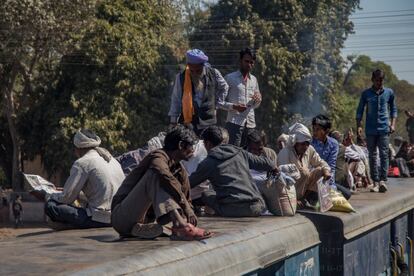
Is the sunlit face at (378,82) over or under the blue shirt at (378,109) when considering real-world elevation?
over

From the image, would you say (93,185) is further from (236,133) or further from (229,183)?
(236,133)

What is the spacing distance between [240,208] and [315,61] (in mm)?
20406

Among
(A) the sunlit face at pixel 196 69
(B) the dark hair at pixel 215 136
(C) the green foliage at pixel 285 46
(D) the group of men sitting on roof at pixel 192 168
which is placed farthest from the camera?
(C) the green foliage at pixel 285 46

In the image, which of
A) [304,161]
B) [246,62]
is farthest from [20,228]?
[304,161]

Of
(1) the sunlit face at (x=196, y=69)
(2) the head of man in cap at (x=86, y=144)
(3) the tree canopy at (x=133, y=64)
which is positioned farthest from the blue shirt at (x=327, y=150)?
(3) the tree canopy at (x=133, y=64)

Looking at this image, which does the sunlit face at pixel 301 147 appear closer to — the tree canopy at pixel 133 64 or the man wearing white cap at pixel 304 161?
the man wearing white cap at pixel 304 161

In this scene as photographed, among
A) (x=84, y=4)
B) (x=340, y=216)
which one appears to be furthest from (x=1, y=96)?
(x=340, y=216)

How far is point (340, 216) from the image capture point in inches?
227

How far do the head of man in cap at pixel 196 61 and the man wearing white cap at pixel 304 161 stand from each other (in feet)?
3.12

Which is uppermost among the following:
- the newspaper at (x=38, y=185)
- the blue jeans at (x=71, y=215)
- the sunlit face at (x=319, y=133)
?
the sunlit face at (x=319, y=133)

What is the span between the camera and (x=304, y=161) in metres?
7.11

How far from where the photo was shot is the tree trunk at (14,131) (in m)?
25.0

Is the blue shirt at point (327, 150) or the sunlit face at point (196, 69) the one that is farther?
the blue shirt at point (327, 150)

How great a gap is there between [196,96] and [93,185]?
5.56 feet
